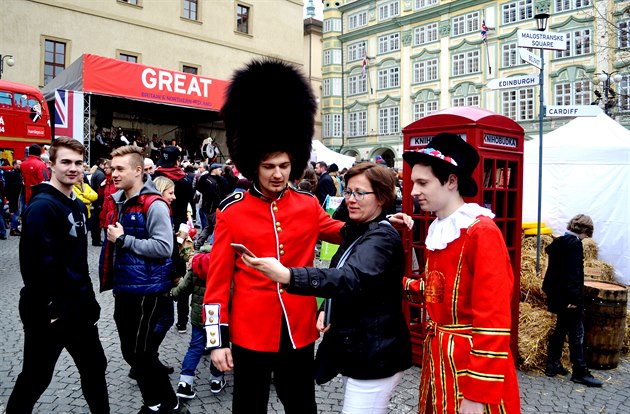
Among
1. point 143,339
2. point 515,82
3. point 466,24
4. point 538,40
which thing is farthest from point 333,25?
point 143,339

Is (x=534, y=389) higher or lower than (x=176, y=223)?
lower

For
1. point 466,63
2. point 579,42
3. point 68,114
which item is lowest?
point 68,114

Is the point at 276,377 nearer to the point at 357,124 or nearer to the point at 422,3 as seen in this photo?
the point at 422,3

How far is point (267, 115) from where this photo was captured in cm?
270

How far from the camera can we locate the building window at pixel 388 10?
3825 cm

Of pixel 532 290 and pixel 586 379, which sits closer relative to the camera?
pixel 586 379

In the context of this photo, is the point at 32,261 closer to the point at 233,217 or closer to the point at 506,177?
the point at 233,217

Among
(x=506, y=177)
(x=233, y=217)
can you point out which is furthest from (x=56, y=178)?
(x=506, y=177)

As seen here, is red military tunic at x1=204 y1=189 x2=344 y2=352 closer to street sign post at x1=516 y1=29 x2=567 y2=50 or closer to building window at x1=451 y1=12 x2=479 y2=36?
street sign post at x1=516 y1=29 x2=567 y2=50

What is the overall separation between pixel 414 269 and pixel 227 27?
27.8m

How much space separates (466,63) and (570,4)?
23.0 ft

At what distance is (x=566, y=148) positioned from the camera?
9477mm

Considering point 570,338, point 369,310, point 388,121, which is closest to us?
point 369,310

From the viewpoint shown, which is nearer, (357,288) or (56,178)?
(357,288)
